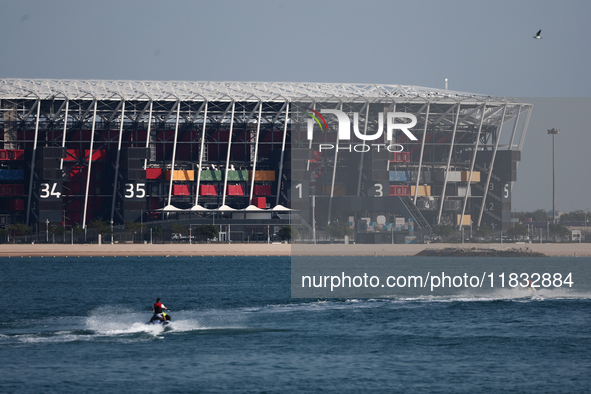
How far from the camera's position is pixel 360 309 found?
209 feet

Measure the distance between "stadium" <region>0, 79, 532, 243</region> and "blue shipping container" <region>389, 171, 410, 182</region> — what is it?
0.61 feet

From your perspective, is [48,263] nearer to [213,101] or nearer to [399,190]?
[213,101]

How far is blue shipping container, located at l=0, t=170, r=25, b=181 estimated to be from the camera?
164 metres

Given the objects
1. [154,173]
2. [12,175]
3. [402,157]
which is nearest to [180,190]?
[154,173]

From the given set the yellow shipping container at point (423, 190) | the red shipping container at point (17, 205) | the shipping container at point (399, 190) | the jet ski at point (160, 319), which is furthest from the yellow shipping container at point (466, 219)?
the jet ski at point (160, 319)

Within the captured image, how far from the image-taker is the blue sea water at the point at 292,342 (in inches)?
1516

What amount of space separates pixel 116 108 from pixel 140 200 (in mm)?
18991

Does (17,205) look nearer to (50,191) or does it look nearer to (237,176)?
(50,191)

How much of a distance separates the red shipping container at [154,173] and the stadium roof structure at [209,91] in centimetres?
1580

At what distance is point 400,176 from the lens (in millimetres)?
151250

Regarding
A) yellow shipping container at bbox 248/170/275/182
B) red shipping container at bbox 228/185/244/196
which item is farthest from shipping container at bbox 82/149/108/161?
yellow shipping container at bbox 248/170/275/182

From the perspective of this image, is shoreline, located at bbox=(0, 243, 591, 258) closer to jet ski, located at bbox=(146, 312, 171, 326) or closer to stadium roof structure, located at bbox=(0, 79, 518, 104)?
stadium roof structure, located at bbox=(0, 79, 518, 104)

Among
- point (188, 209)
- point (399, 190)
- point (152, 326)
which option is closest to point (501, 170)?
point (399, 190)

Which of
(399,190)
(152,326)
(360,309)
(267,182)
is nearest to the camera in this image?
(152,326)
